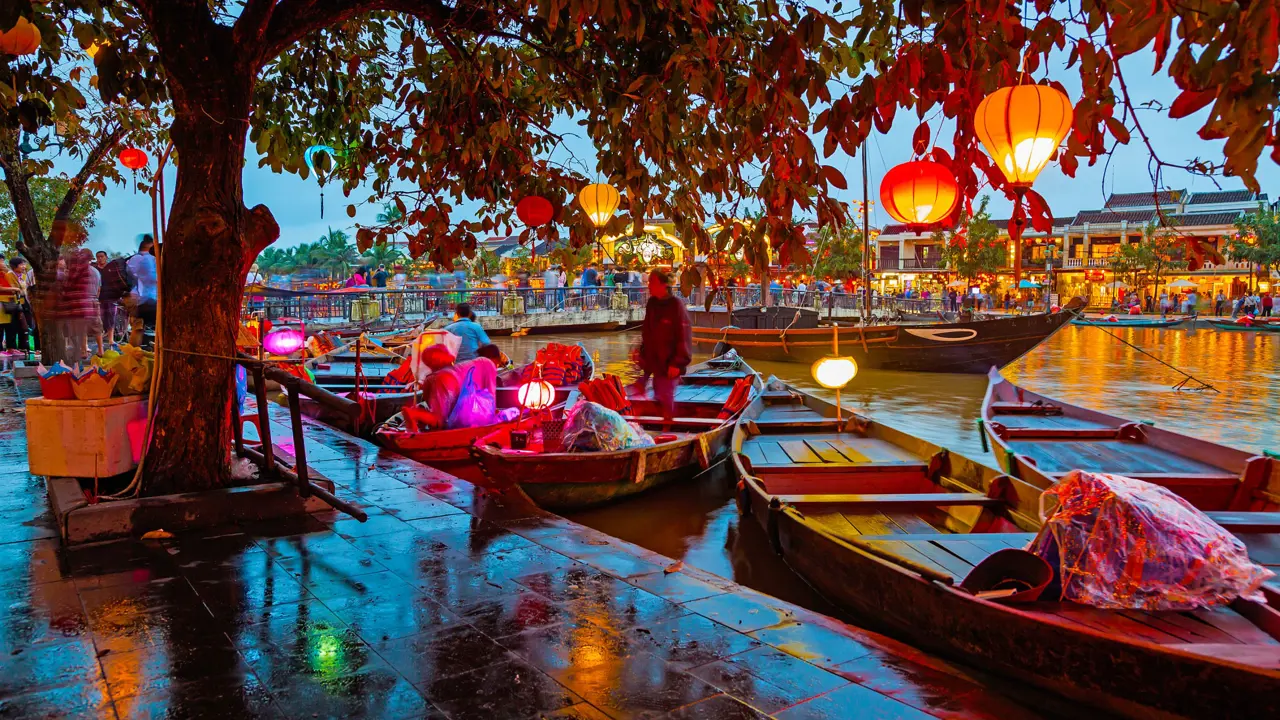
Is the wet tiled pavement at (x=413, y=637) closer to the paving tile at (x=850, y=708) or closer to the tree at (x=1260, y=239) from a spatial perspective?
the paving tile at (x=850, y=708)

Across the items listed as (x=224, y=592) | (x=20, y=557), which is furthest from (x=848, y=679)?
(x=20, y=557)

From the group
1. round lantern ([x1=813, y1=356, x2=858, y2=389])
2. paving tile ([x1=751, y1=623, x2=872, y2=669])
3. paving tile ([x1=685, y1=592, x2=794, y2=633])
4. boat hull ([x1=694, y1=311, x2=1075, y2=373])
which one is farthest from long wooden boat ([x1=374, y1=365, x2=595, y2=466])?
boat hull ([x1=694, y1=311, x2=1075, y2=373])

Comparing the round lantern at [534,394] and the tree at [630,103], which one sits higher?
the tree at [630,103]

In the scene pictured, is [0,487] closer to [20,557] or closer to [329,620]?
[20,557]

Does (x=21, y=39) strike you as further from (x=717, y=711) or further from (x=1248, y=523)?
(x=1248, y=523)

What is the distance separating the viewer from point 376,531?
205 inches

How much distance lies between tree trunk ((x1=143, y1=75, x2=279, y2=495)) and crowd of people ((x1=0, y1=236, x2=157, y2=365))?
265 cm

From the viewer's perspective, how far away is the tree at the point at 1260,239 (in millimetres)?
44000

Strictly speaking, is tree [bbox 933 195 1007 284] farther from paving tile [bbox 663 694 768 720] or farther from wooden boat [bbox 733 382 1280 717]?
paving tile [bbox 663 694 768 720]

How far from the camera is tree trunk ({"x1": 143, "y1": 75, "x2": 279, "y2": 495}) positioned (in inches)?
192

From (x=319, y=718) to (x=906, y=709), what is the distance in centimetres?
214

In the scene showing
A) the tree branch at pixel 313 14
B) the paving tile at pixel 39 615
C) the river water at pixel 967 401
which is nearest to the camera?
the paving tile at pixel 39 615

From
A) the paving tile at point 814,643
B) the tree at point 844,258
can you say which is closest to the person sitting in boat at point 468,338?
the paving tile at point 814,643

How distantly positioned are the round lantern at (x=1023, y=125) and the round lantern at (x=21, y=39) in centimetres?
530
